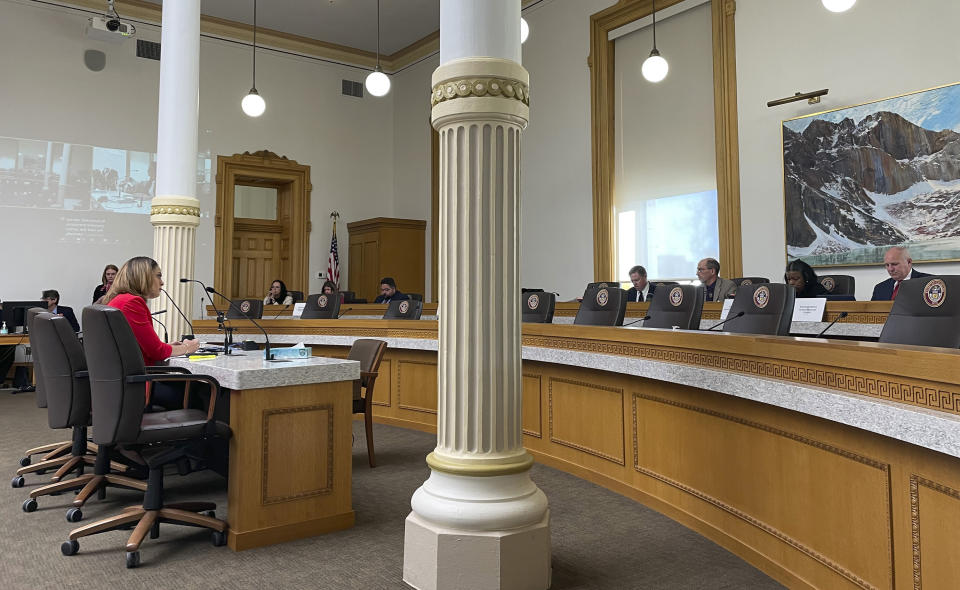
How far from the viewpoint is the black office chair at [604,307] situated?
14.2 ft

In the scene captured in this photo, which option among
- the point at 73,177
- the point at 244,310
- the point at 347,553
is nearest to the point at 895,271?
the point at 347,553

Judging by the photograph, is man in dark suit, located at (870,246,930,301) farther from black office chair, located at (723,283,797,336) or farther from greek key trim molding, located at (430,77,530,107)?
greek key trim molding, located at (430,77,530,107)

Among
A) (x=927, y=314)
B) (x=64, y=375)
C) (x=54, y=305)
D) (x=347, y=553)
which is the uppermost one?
(x=54, y=305)

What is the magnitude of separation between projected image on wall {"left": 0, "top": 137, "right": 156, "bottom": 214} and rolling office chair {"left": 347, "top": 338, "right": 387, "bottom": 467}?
23.0 feet

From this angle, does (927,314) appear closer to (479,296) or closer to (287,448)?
(479,296)

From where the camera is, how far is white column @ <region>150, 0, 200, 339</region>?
5086 mm

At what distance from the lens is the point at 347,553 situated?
261 cm

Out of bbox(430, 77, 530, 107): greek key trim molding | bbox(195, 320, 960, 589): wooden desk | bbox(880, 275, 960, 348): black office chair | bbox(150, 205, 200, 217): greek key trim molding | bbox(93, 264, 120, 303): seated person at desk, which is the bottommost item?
bbox(195, 320, 960, 589): wooden desk

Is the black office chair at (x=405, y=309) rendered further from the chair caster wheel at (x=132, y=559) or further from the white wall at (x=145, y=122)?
the white wall at (x=145, y=122)

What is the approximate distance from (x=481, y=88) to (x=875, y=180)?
5.10m

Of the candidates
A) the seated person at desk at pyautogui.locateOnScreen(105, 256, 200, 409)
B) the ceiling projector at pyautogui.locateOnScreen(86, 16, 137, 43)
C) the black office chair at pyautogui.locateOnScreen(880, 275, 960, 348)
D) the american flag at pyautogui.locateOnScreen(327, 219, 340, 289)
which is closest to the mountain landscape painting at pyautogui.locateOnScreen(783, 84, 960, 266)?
the black office chair at pyautogui.locateOnScreen(880, 275, 960, 348)


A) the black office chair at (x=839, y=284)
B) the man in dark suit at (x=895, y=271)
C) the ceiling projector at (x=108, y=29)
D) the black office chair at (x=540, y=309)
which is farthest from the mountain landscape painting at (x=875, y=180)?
the ceiling projector at (x=108, y=29)

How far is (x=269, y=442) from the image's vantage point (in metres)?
2.74

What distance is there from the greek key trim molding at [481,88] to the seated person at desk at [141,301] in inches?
68.5
